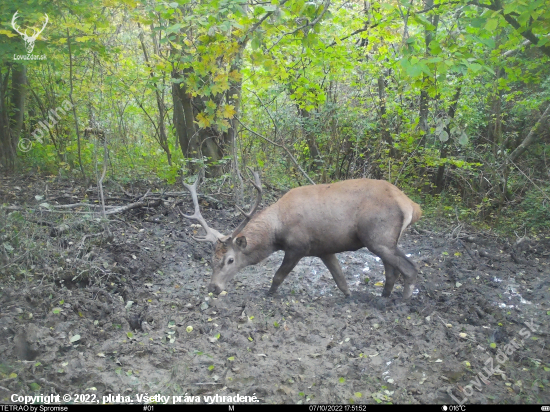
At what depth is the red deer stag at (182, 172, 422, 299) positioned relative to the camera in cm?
595

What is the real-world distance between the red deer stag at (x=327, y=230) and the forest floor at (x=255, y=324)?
45 cm

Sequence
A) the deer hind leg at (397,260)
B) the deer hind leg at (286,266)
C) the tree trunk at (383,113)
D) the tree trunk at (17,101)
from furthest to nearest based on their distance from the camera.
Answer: the tree trunk at (17,101)
the tree trunk at (383,113)
the deer hind leg at (286,266)
the deer hind leg at (397,260)

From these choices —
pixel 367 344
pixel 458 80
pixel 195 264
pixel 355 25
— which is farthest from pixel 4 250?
pixel 458 80

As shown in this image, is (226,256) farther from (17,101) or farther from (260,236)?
(17,101)

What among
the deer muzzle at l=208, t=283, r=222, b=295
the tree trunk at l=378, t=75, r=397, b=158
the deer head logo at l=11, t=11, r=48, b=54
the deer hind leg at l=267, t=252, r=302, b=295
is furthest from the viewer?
the tree trunk at l=378, t=75, r=397, b=158

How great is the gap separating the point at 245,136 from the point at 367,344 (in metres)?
8.13

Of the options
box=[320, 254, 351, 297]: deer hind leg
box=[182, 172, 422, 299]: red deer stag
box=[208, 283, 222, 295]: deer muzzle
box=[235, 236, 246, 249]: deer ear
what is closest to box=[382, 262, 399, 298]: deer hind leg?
box=[182, 172, 422, 299]: red deer stag

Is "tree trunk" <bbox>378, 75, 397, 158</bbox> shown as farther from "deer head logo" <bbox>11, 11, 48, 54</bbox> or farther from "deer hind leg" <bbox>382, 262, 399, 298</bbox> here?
"deer head logo" <bbox>11, 11, 48, 54</bbox>

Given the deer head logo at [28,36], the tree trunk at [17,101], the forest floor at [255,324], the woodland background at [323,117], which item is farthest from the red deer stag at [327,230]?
the tree trunk at [17,101]

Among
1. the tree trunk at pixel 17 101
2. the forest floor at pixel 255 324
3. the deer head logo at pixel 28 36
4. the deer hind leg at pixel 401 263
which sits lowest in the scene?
the forest floor at pixel 255 324

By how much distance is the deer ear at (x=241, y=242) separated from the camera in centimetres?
613

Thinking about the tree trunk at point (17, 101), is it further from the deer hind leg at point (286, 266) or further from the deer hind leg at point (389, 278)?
the deer hind leg at point (389, 278)

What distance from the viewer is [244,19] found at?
5.50m

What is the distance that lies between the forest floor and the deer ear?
0.73m
